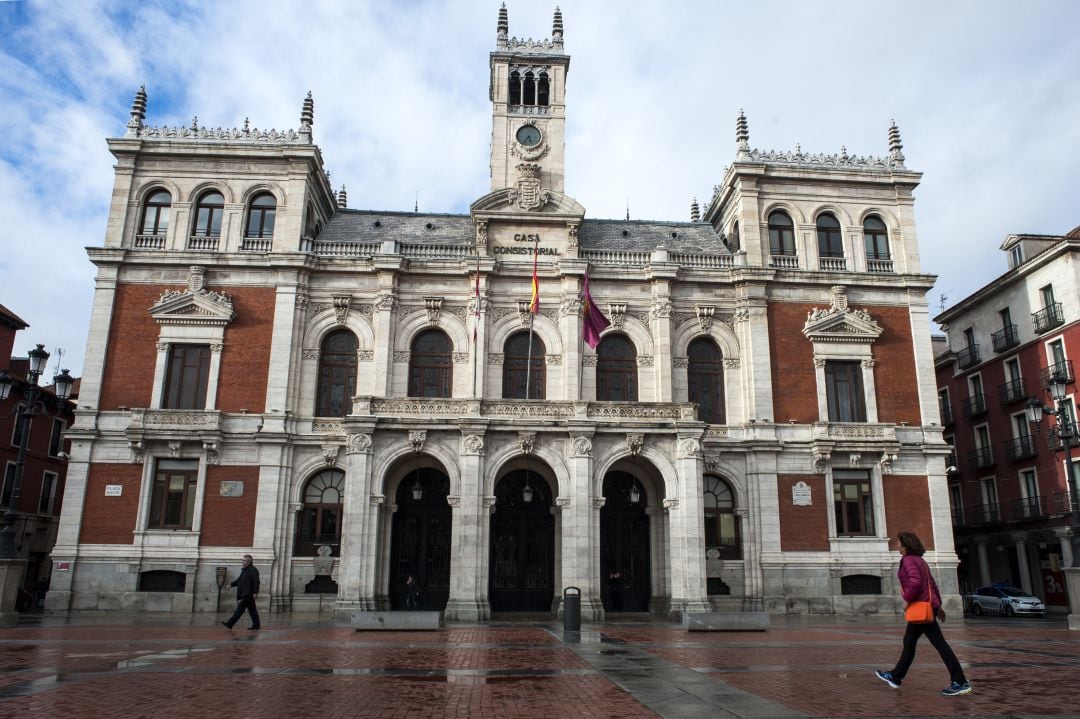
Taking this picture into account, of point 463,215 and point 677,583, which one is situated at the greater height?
point 463,215

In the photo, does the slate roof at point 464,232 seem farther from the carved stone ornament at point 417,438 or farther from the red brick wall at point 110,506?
the red brick wall at point 110,506

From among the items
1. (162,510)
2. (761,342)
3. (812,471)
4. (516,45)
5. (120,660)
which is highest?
(516,45)

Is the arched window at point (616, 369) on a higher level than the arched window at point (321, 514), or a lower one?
higher

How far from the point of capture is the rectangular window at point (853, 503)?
3253cm

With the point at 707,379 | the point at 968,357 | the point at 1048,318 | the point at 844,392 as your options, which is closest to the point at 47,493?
the point at 707,379

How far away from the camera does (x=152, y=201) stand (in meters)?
34.6

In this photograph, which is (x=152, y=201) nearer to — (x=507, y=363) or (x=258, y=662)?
(x=507, y=363)

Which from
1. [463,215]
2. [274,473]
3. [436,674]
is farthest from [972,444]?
[436,674]

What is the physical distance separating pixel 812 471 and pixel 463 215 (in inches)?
780

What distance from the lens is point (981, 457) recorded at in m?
42.8

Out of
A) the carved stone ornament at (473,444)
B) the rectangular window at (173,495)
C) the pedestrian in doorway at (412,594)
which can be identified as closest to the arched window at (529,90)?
the carved stone ornament at (473,444)

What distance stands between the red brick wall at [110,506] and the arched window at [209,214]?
1048cm

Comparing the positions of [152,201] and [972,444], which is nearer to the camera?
[152,201]

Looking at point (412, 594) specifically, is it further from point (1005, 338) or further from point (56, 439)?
point (1005, 338)
